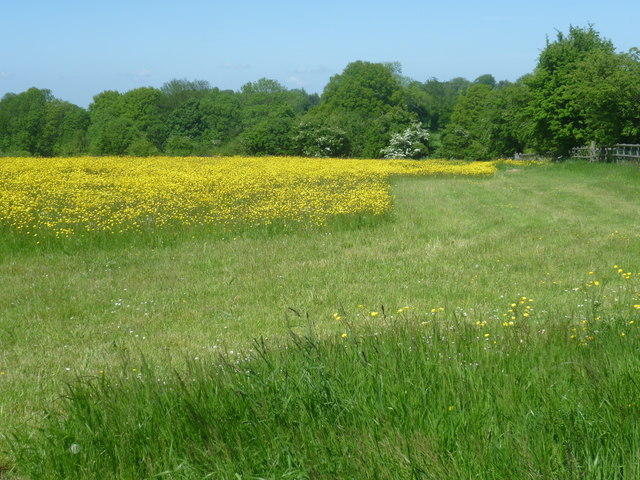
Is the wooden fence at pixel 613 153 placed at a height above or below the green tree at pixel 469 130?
below

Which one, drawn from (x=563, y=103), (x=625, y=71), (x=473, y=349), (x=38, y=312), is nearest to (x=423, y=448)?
(x=473, y=349)

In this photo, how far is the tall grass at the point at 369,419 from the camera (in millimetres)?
2988

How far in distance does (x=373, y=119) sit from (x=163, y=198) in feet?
187

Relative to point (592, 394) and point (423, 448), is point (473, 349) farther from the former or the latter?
point (423, 448)

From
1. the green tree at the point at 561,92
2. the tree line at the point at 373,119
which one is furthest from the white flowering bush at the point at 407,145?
the green tree at the point at 561,92

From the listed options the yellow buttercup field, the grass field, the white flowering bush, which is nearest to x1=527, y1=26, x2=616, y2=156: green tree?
the white flowering bush

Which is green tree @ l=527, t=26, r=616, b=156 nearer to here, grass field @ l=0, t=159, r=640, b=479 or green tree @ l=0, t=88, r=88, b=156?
grass field @ l=0, t=159, r=640, b=479

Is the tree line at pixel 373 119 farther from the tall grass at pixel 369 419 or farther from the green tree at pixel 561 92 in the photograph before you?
the tall grass at pixel 369 419

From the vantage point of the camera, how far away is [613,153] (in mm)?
36250

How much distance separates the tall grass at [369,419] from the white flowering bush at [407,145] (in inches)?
2252

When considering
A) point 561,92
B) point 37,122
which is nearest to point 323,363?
point 561,92

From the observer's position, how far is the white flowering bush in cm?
6078

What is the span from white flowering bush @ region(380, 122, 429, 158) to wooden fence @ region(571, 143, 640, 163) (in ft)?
63.8

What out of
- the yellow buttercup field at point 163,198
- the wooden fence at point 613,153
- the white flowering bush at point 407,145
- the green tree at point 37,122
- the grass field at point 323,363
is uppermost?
the green tree at point 37,122
